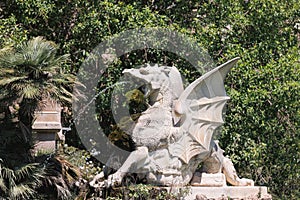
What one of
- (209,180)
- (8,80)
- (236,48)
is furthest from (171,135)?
(236,48)

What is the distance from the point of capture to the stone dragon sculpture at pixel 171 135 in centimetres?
1028

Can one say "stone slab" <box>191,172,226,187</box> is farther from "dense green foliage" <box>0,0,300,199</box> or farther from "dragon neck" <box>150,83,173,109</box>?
"dense green foliage" <box>0,0,300,199</box>

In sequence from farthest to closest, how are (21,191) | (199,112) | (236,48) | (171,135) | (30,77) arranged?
1. (236,48)
2. (199,112)
3. (171,135)
4. (30,77)
5. (21,191)

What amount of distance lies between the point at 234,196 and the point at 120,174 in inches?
76.5

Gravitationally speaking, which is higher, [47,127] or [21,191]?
[47,127]

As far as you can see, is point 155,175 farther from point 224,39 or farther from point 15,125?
point 224,39

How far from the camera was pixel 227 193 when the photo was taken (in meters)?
10.7

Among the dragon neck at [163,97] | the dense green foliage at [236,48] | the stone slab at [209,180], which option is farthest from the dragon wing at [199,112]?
the dense green foliage at [236,48]

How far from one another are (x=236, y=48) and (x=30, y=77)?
18.1 ft

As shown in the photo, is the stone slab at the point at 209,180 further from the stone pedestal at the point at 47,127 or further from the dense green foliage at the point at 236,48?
the dense green foliage at the point at 236,48

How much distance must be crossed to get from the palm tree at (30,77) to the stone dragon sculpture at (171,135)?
108cm

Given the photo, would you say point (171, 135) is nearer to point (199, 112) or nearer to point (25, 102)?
point (199, 112)

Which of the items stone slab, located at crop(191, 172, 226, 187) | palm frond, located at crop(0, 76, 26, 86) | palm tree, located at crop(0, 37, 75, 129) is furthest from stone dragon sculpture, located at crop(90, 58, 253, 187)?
palm frond, located at crop(0, 76, 26, 86)

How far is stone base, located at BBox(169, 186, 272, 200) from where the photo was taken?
10398 millimetres
